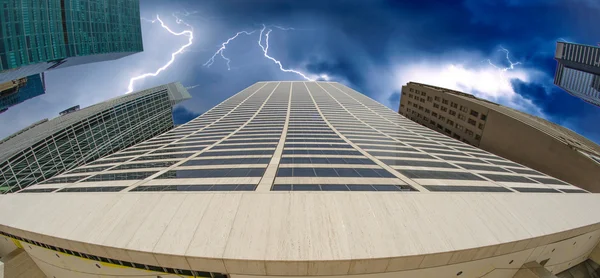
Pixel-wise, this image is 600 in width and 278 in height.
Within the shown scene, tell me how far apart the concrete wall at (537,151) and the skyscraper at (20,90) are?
134 meters

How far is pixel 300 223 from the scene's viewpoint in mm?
11062

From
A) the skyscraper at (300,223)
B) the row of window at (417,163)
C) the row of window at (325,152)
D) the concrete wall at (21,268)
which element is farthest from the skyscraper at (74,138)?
the row of window at (417,163)

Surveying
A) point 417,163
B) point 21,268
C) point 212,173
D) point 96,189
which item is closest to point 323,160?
point 417,163

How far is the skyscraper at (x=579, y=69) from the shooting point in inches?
5118

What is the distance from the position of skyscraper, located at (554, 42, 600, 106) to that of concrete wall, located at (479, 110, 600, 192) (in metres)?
175

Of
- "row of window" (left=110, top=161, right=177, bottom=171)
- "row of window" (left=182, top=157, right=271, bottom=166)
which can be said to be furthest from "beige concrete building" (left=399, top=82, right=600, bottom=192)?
"row of window" (left=110, top=161, right=177, bottom=171)

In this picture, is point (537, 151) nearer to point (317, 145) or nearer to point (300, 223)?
point (317, 145)

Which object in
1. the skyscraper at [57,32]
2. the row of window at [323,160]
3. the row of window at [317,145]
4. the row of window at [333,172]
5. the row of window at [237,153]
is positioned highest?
the skyscraper at [57,32]

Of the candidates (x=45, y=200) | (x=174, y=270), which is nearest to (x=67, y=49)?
(x=45, y=200)

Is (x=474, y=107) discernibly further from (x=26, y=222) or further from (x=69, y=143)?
(x=69, y=143)

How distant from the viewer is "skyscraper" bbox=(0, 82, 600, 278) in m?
10.0

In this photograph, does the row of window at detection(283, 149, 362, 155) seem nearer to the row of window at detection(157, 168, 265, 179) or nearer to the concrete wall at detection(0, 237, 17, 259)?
the row of window at detection(157, 168, 265, 179)

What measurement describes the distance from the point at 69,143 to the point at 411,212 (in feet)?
197

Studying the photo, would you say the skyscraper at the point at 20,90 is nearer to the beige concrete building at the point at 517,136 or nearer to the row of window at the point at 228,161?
the row of window at the point at 228,161
